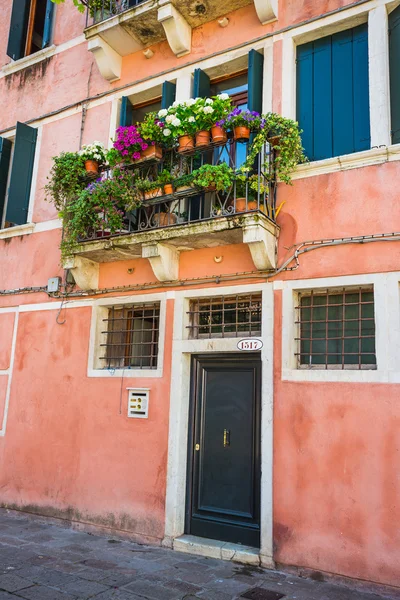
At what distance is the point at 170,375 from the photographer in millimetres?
6594

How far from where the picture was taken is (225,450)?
6188 mm

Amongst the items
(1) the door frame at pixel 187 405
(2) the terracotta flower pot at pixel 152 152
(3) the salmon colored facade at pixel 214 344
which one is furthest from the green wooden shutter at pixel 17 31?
(1) the door frame at pixel 187 405

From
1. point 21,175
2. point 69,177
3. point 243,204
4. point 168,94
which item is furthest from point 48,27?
point 243,204

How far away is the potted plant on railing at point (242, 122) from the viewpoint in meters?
6.12

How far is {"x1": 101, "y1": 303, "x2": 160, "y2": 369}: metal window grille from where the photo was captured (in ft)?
23.5

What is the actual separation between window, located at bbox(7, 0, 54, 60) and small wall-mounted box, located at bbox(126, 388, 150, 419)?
6.68 m

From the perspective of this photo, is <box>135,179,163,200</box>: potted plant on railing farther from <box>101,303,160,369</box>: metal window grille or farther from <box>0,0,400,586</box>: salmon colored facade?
<box>101,303,160,369</box>: metal window grille

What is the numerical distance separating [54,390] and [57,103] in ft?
16.2

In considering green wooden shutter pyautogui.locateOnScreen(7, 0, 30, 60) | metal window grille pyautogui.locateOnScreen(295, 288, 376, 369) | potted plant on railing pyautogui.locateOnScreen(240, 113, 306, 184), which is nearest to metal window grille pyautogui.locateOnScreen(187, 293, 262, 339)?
metal window grille pyautogui.locateOnScreen(295, 288, 376, 369)

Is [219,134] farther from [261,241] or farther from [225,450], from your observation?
[225,450]

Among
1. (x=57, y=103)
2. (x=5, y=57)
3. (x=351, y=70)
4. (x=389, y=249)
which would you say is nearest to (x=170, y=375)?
(x=389, y=249)

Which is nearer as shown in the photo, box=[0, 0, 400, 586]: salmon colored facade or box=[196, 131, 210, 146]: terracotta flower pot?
box=[0, 0, 400, 586]: salmon colored facade

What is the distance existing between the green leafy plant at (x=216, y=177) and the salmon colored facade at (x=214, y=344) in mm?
711

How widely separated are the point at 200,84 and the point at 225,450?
4970mm
